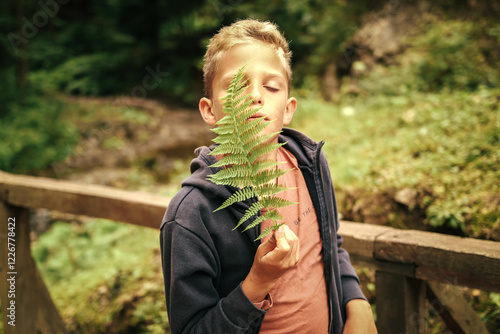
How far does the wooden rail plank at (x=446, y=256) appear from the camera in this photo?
4.33 ft

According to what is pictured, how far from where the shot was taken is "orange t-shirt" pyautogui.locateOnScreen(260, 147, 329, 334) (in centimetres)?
118

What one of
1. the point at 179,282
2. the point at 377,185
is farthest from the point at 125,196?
the point at 377,185

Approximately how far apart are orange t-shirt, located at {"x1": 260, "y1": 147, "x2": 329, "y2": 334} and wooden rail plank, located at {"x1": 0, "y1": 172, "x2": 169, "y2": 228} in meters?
0.97

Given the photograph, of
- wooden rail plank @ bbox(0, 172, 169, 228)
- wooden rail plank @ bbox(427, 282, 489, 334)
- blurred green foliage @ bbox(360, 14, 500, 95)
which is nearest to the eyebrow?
wooden rail plank @ bbox(0, 172, 169, 228)

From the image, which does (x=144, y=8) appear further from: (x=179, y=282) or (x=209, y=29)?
(x=179, y=282)

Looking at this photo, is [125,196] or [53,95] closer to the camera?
[125,196]

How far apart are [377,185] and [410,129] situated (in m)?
1.57

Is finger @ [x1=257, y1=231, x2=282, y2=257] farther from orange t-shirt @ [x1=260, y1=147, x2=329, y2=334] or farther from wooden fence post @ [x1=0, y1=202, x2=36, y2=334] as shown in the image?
wooden fence post @ [x1=0, y1=202, x2=36, y2=334]

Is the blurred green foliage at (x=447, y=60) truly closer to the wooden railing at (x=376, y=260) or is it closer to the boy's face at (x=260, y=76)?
the wooden railing at (x=376, y=260)

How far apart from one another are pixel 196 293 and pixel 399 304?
3.44 ft

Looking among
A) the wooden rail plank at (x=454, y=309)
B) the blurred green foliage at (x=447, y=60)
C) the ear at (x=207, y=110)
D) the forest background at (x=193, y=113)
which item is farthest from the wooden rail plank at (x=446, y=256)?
the blurred green foliage at (x=447, y=60)

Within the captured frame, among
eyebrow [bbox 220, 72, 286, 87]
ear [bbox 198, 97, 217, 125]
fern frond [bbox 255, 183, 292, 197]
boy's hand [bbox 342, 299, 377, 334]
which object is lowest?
boy's hand [bbox 342, 299, 377, 334]

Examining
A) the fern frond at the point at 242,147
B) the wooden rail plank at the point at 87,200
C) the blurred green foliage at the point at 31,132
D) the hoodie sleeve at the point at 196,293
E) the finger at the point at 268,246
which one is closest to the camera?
the fern frond at the point at 242,147

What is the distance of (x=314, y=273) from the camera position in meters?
1.28
